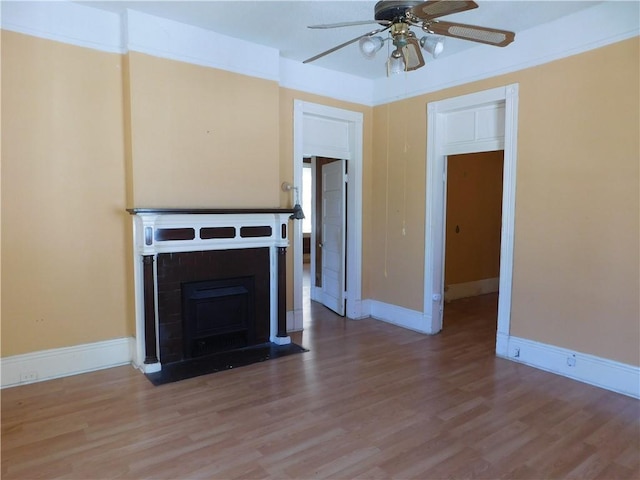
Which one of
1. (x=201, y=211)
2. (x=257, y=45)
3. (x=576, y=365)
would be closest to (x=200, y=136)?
(x=201, y=211)

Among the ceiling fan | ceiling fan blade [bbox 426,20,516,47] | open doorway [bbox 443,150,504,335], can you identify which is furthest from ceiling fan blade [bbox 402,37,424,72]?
open doorway [bbox 443,150,504,335]

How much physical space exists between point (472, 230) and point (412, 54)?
435 cm

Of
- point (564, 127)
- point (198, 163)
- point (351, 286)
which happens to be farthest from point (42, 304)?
point (564, 127)

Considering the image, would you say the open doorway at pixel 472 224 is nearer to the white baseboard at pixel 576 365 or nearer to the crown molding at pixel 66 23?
the white baseboard at pixel 576 365

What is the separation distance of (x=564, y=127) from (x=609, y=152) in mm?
410

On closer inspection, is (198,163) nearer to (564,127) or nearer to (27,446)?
(27,446)

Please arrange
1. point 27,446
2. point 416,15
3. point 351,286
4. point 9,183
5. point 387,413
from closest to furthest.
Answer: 1. point 416,15
2. point 27,446
3. point 387,413
4. point 9,183
5. point 351,286

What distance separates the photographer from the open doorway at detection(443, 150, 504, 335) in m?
6.26

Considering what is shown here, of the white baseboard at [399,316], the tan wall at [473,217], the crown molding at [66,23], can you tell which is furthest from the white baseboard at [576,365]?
the crown molding at [66,23]

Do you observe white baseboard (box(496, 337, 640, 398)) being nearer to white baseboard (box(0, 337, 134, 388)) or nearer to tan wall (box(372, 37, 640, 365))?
tan wall (box(372, 37, 640, 365))

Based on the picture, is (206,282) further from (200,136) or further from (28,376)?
(28,376)

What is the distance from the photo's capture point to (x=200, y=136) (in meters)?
3.79

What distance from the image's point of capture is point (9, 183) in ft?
10.4

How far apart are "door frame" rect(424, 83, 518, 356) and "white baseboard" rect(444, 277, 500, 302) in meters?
1.62
